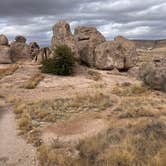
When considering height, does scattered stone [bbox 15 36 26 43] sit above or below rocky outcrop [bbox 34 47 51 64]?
above

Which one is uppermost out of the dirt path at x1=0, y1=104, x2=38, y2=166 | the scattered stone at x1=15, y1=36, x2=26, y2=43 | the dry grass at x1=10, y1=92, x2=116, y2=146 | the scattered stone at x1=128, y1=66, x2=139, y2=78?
the scattered stone at x1=15, y1=36, x2=26, y2=43

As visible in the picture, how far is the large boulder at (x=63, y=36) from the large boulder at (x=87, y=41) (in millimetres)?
691

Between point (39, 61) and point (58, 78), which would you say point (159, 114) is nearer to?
point (58, 78)

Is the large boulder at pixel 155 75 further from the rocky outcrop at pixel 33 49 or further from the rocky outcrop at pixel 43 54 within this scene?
the rocky outcrop at pixel 33 49

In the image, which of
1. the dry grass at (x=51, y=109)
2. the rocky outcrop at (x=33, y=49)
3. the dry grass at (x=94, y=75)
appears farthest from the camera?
the rocky outcrop at (x=33, y=49)

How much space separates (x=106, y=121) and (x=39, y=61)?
1107 inches

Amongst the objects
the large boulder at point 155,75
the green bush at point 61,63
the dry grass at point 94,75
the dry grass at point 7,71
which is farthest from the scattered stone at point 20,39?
the large boulder at point 155,75

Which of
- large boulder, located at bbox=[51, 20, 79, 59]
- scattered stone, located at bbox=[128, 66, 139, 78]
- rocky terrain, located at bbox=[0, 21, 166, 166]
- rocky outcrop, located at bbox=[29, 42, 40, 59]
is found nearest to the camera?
rocky terrain, located at bbox=[0, 21, 166, 166]

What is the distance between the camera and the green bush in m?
39.0

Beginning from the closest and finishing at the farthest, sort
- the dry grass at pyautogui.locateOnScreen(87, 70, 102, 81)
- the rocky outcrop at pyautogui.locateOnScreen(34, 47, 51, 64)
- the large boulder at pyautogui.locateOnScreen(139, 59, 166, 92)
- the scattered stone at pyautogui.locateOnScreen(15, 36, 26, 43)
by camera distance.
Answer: the large boulder at pyautogui.locateOnScreen(139, 59, 166, 92)
the dry grass at pyautogui.locateOnScreen(87, 70, 102, 81)
the rocky outcrop at pyautogui.locateOnScreen(34, 47, 51, 64)
the scattered stone at pyautogui.locateOnScreen(15, 36, 26, 43)

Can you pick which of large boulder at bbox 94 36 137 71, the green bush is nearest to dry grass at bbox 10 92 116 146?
the green bush

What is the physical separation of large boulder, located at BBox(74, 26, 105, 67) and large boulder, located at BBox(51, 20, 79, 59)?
2.27 feet

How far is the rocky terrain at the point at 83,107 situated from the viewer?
1210 centimetres

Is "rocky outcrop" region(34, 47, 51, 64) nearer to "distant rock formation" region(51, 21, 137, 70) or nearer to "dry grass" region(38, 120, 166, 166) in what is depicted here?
"distant rock formation" region(51, 21, 137, 70)
